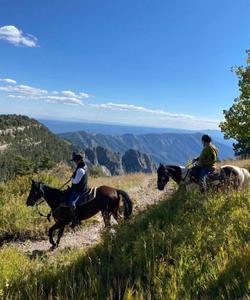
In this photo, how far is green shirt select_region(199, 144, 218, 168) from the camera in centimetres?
1386

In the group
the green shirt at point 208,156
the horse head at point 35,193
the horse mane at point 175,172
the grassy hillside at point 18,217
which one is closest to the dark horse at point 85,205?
the horse head at point 35,193

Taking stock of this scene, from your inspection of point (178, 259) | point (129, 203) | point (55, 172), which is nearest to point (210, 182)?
point (129, 203)

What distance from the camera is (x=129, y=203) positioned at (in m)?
14.0

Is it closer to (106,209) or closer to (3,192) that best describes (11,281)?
(106,209)

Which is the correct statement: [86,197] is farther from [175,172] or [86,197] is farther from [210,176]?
[210,176]

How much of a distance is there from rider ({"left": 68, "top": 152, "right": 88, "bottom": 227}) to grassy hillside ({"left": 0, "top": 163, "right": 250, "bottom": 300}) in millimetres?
3674

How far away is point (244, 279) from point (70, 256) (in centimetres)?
467

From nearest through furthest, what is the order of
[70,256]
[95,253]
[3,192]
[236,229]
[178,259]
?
[178,259] < [236,229] < [95,253] < [70,256] < [3,192]

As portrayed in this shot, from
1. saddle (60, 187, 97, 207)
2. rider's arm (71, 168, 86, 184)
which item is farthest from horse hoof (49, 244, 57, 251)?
rider's arm (71, 168, 86, 184)

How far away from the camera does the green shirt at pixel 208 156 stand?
45.5 ft

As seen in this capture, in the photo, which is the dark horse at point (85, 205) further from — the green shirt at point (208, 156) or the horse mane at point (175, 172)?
the green shirt at point (208, 156)

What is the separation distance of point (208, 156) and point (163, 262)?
7.80 metres

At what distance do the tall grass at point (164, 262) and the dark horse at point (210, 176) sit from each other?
305 cm

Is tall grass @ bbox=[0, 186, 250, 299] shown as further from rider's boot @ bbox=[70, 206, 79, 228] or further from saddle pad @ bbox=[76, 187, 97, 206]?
rider's boot @ bbox=[70, 206, 79, 228]
